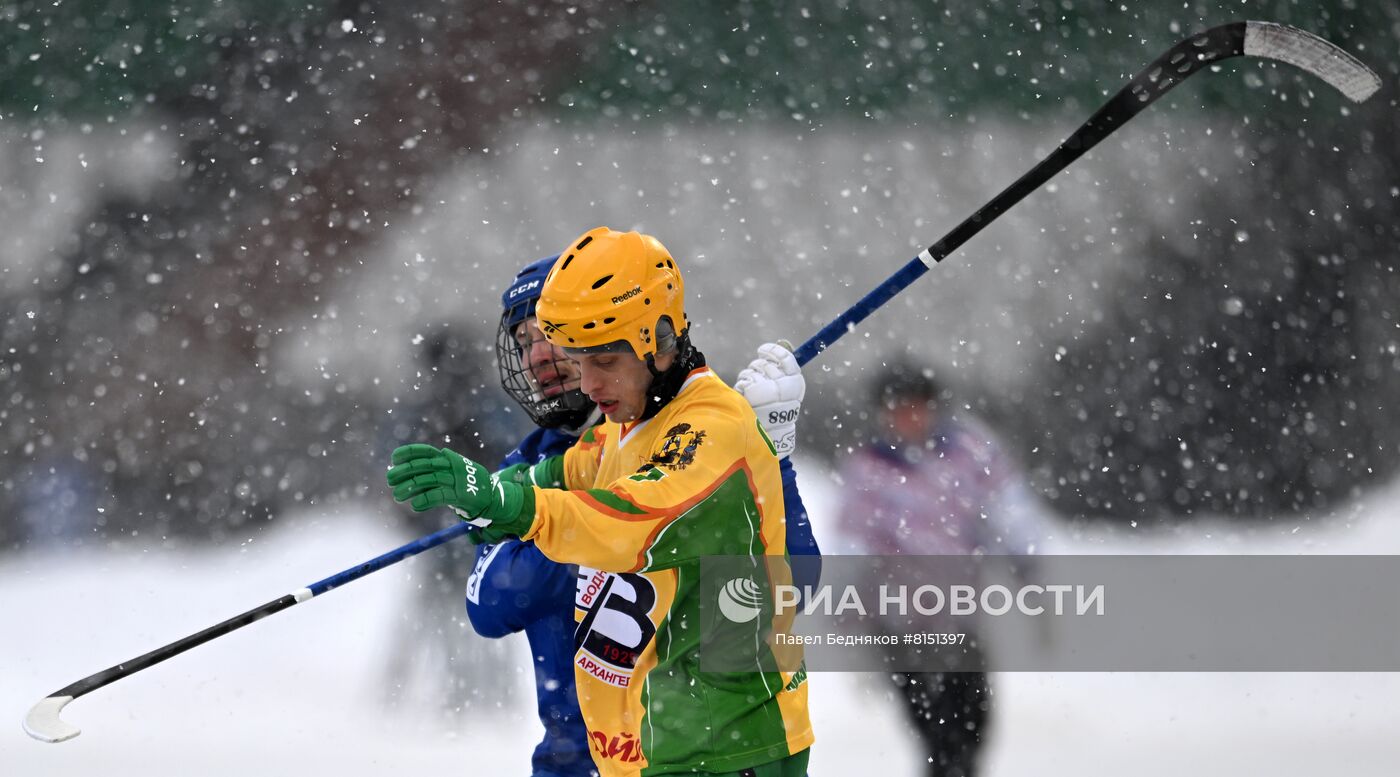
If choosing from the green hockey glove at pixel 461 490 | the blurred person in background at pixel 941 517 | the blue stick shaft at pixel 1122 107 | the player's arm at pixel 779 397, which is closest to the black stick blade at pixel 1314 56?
the blue stick shaft at pixel 1122 107

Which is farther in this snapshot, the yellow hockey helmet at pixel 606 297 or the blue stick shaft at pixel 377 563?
the blue stick shaft at pixel 377 563

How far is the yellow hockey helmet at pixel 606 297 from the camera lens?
223cm

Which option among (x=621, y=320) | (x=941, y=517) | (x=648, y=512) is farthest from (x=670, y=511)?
(x=941, y=517)

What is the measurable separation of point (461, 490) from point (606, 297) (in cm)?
39

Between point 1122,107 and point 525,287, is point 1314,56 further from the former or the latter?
point 525,287

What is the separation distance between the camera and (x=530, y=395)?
2775mm

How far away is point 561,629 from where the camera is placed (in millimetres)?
2746

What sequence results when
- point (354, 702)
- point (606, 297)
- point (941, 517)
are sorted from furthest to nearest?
point (354, 702), point (941, 517), point (606, 297)

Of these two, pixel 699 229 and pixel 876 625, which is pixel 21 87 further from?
pixel 876 625

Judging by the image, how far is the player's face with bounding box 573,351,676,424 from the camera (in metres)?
2.30

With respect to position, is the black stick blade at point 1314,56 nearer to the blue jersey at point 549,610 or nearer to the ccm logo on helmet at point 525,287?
the blue jersey at point 549,610

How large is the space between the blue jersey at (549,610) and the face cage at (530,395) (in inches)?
3.9

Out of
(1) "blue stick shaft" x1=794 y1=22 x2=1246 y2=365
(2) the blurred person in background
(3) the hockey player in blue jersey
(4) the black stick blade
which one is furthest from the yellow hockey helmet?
(2) the blurred person in background

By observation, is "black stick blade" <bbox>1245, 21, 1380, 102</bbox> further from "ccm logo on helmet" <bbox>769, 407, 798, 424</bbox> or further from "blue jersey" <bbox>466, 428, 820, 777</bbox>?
"blue jersey" <bbox>466, 428, 820, 777</bbox>
